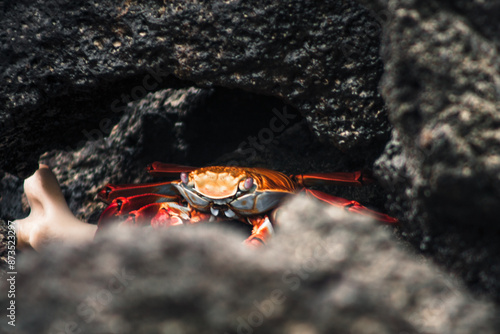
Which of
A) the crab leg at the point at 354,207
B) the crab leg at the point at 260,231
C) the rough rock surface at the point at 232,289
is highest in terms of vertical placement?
the rough rock surface at the point at 232,289

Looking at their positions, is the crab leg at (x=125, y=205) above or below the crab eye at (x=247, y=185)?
below

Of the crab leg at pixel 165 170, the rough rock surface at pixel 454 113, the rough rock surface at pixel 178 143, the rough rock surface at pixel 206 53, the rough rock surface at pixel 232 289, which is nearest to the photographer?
the rough rock surface at pixel 232 289

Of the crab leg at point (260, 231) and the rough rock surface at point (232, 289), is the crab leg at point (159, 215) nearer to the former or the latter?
the crab leg at point (260, 231)

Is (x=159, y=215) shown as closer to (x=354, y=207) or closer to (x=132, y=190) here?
(x=132, y=190)

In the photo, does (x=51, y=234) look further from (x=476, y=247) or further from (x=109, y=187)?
(x=476, y=247)

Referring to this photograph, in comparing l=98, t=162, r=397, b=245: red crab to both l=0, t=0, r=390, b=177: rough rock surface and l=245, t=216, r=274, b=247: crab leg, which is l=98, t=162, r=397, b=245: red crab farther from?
l=0, t=0, r=390, b=177: rough rock surface

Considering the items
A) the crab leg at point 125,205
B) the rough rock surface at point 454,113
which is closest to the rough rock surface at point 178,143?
the crab leg at point 125,205

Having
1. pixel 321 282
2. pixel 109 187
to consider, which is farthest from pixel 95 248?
pixel 109 187
